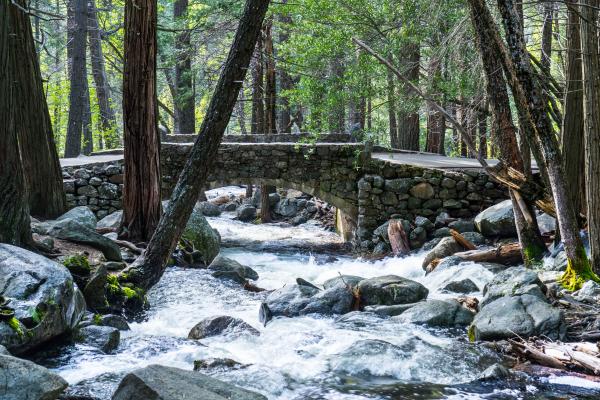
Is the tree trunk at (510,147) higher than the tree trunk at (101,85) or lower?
lower

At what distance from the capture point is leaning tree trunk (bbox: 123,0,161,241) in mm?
8062

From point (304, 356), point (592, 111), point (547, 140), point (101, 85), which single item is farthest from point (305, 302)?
point (101, 85)

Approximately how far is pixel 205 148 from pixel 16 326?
254 cm

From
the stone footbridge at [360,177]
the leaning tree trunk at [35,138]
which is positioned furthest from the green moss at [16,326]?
the stone footbridge at [360,177]

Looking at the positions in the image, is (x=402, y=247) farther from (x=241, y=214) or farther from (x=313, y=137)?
(x=241, y=214)

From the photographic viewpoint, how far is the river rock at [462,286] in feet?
25.5

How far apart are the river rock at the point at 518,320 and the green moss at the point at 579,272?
2.31 feet

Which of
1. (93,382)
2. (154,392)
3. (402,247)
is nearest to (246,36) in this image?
(93,382)

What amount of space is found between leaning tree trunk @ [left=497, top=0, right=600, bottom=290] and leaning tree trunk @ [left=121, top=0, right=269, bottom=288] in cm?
254

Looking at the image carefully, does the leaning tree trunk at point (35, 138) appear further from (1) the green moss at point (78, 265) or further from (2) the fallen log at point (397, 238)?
(2) the fallen log at point (397, 238)

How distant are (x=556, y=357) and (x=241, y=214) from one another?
12.9 m

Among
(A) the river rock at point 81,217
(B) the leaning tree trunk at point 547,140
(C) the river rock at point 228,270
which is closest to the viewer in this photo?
(B) the leaning tree trunk at point 547,140

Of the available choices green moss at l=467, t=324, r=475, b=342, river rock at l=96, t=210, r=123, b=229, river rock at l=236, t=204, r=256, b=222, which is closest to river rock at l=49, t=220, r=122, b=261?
river rock at l=96, t=210, r=123, b=229

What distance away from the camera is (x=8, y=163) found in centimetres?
595
